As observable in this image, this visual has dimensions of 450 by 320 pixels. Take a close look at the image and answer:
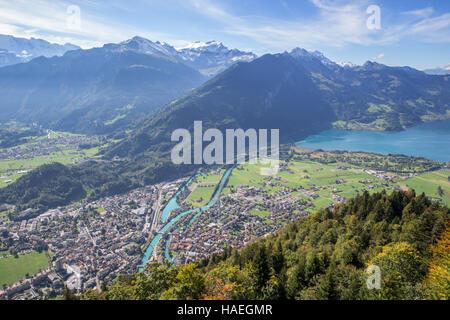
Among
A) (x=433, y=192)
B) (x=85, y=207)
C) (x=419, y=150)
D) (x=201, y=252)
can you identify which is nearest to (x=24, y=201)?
(x=85, y=207)

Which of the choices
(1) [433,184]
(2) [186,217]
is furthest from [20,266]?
(1) [433,184]

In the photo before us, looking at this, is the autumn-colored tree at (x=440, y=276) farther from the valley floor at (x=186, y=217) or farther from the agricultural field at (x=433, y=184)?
the agricultural field at (x=433, y=184)

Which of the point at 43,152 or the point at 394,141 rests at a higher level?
the point at 394,141

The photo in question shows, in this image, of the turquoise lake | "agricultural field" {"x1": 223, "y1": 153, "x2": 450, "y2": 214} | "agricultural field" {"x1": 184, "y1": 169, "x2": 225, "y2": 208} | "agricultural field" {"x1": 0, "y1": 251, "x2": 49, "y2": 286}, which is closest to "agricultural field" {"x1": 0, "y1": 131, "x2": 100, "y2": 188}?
"agricultural field" {"x1": 0, "y1": 251, "x2": 49, "y2": 286}

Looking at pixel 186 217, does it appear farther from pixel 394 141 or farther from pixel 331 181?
pixel 394 141

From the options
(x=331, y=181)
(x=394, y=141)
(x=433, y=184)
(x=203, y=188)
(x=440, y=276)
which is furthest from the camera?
(x=394, y=141)

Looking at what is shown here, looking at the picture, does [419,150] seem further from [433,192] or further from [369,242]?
[369,242]
